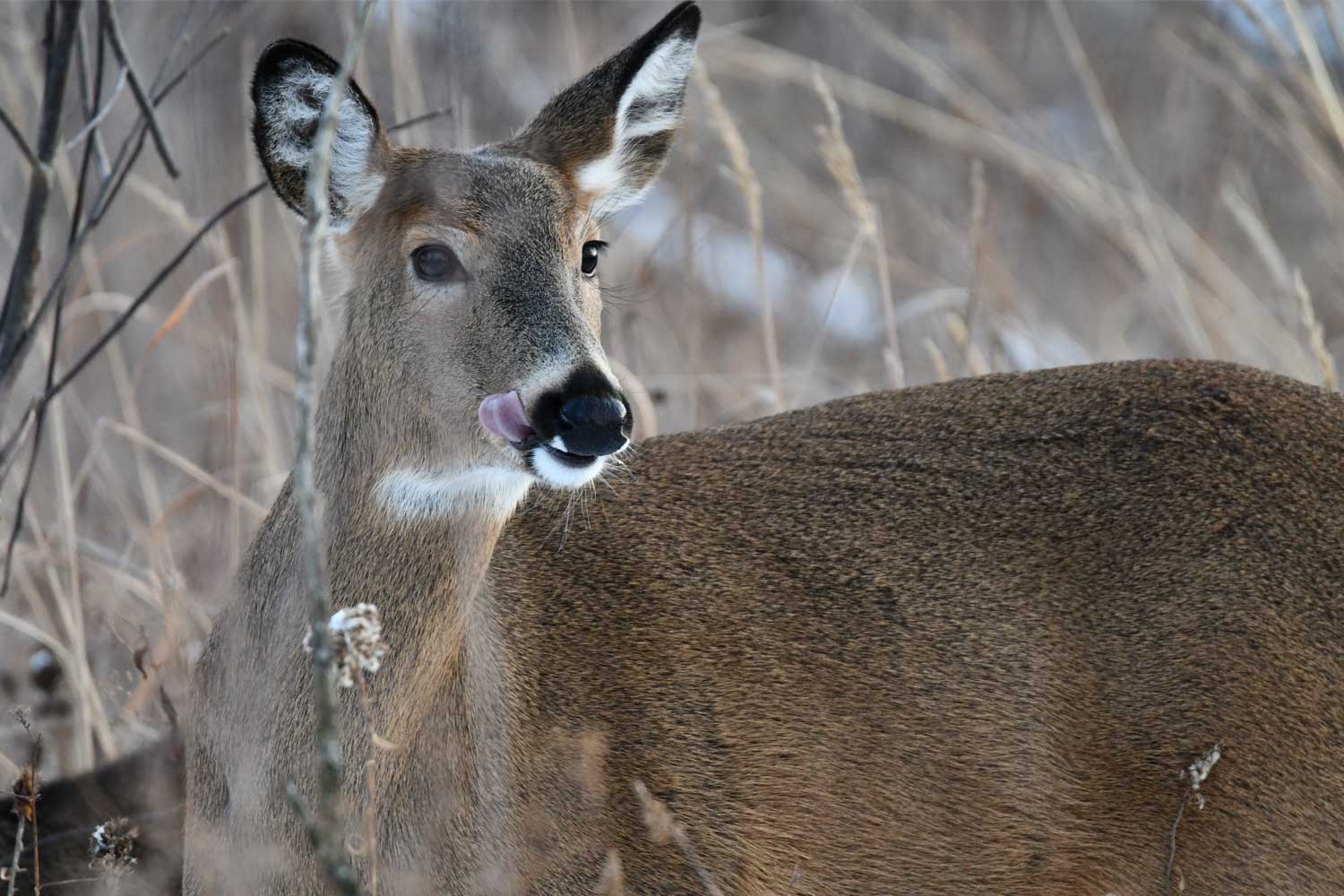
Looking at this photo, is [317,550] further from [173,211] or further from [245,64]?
[245,64]

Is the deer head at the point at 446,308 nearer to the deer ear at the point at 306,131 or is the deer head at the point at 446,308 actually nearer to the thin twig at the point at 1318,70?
the deer ear at the point at 306,131

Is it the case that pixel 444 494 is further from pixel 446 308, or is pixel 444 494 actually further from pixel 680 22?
pixel 680 22

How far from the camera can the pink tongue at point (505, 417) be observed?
10.0 feet

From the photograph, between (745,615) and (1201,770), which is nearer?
(1201,770)

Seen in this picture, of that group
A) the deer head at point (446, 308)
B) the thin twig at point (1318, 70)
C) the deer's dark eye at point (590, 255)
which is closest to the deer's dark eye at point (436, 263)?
the deer head at point (446, 308)

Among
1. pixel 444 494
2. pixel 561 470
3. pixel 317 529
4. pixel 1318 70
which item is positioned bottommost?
pixel 1318 70

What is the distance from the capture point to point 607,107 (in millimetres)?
3680

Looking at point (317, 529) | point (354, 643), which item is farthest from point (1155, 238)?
point (317, 529)

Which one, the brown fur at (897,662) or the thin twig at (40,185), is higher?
the thin twig at (40,185)

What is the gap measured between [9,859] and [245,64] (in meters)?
3.81

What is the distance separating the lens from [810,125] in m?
11.4

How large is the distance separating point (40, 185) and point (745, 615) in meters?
1.95

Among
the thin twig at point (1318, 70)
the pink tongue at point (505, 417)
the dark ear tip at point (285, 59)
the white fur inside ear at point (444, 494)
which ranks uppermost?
the dark ear tip at point (285, 59)

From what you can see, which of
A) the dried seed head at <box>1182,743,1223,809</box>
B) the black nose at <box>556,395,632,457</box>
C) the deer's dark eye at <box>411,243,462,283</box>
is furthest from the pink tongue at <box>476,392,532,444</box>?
the dried seed head at <box>1182,743,1223,809</box>
